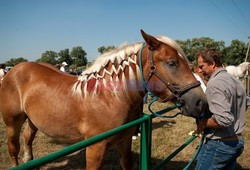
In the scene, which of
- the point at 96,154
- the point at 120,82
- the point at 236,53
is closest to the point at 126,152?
the point at 96,154

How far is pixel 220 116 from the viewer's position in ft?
5.36

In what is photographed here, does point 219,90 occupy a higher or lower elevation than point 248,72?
higher

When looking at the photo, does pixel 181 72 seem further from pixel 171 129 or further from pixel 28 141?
pixel 171 129

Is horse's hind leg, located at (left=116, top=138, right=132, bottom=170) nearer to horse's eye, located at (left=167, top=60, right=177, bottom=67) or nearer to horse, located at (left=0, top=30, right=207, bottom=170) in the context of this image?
horse, located at (left=0, top=30, right=207, bottom=170)

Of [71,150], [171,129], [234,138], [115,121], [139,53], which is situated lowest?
[171,129]

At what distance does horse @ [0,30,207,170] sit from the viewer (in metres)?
1.87

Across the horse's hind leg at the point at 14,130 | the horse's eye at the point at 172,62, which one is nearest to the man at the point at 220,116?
the horse's eye at the point at 172,62

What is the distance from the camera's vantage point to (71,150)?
103 centimetres

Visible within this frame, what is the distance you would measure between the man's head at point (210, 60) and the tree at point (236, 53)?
5007 centimetres

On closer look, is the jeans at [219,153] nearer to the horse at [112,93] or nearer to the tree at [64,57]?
the horse at [112,93]

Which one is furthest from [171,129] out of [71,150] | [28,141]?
[71,150]

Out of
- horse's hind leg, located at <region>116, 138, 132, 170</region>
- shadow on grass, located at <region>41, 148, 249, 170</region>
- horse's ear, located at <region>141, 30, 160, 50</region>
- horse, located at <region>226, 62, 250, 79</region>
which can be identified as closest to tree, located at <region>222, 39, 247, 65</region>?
horse, located at <region>226, 62, 250, 79</region>

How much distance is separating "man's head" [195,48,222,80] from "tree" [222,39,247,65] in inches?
1971

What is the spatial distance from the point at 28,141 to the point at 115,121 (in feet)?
7.56
